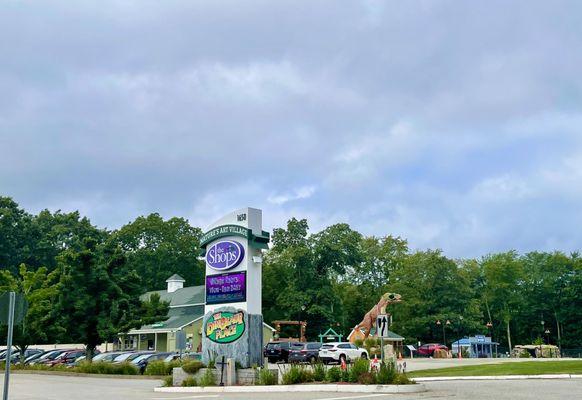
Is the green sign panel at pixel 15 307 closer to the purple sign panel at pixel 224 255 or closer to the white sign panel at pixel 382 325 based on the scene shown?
the white sign panel at pixel 382 325

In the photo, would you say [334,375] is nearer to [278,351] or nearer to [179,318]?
[278,351]

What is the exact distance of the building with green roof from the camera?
5566cm

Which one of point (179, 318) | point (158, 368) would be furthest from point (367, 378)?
point (179, 318)

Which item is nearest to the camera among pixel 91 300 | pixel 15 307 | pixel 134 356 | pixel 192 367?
pixel 15 307

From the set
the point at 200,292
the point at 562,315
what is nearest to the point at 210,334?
the point at 200,292

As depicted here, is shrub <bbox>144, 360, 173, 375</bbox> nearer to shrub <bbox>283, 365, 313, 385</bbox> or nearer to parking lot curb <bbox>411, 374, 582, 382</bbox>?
shrub <bbox>283, 365, 313, 385</bbox>

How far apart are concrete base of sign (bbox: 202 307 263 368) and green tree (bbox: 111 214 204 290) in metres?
66.3

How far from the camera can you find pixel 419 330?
255 feet

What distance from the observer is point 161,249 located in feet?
298

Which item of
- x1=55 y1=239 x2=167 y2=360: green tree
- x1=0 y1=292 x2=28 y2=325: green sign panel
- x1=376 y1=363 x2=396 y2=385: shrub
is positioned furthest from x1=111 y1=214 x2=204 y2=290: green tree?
x1=0 y1=292 x2=28 y2=325: green sign panel

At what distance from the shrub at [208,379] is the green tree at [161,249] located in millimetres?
67656

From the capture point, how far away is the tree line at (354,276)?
72.2 meters

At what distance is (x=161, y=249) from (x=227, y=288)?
6607cm

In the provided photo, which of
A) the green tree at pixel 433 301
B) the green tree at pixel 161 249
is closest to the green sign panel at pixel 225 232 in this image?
the green tree at pixel 433 301
